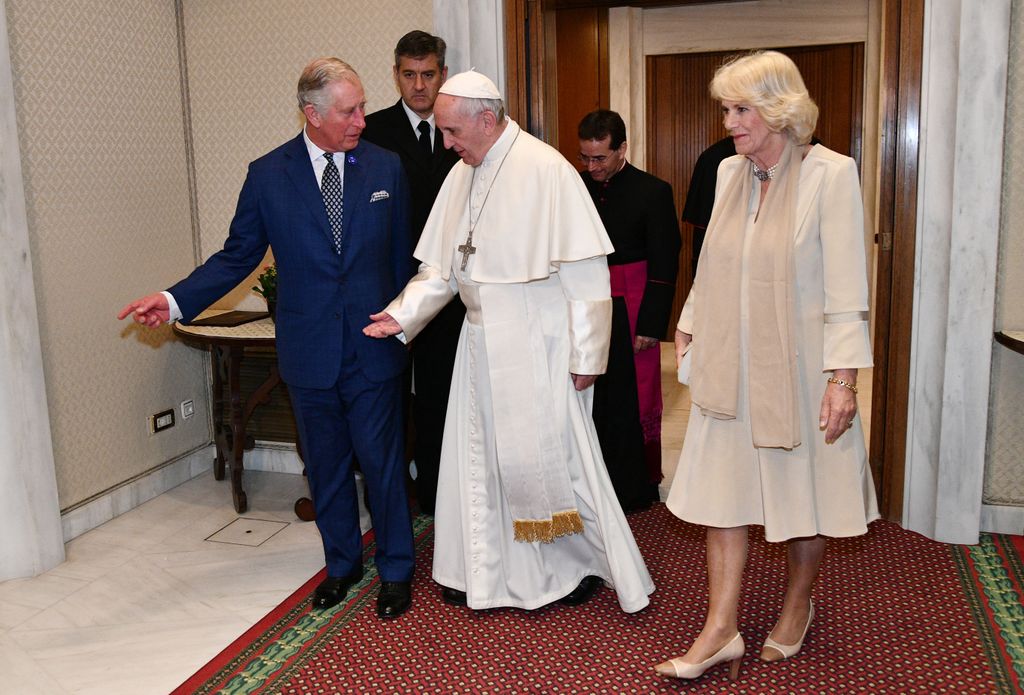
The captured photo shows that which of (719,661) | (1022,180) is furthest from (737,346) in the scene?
(1022,180)

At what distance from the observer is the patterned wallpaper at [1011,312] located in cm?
346

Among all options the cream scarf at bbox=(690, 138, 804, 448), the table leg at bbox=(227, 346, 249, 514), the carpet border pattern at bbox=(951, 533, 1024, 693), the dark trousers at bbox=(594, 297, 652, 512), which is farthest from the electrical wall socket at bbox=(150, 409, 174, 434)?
the carpet border pattern at bbox=(951, 533, 1024, 693)

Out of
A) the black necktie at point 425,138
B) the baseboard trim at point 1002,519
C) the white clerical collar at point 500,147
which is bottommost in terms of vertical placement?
the baseboard trim at point 1002,519

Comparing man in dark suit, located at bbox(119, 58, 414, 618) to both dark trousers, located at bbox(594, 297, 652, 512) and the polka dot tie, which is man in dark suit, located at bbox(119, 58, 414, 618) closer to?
the polka dot tie

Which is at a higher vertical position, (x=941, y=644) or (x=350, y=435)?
(x=350, y=435)

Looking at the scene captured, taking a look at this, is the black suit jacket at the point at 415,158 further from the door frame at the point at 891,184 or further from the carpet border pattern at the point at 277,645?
the carpet border pattern at the point at 277,645

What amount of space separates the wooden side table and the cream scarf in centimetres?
217

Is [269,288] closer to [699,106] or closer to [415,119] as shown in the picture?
[415,119]

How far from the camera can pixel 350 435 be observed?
10.6 ft

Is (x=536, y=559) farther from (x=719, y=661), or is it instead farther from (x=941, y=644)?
(x=941, y=644)

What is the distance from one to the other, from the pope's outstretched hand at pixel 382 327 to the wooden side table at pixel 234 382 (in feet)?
3.98

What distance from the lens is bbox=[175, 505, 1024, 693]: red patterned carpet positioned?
2719 millimetres

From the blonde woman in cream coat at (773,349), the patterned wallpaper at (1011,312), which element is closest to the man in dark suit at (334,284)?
the blonde woman in cream coat at (773,349)

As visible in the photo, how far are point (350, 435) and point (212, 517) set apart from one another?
139cm
